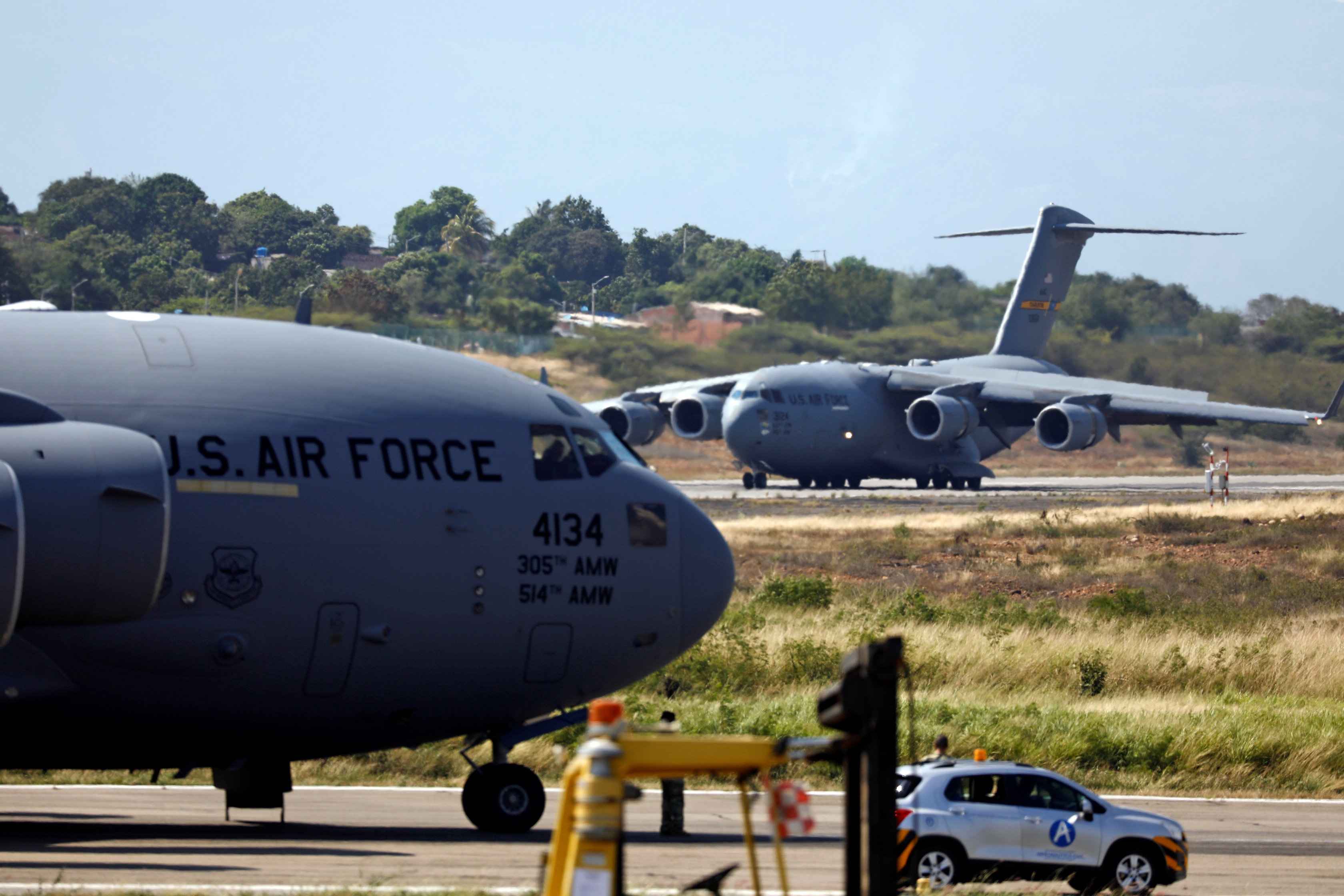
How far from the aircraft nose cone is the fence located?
39.7 metres

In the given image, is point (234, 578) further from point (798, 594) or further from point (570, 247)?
point (570, 247)

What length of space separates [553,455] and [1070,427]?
4083cm

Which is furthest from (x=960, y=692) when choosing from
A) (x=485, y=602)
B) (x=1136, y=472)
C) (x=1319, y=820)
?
(x=1136, y=472)

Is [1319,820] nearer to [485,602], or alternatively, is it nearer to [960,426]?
[485,602]

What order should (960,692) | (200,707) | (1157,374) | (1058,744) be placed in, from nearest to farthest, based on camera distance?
(200,707) < (1058,744) < (960,692) < (1157,374)

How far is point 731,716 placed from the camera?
18328 mm

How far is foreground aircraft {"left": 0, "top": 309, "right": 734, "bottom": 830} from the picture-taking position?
31.4 feet

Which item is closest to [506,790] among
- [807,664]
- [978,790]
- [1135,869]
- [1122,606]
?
[978,790]

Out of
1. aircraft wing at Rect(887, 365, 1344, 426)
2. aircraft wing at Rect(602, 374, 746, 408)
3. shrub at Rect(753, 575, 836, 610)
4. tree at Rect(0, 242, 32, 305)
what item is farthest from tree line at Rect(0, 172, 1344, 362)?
shrub at Rect(753, 575, 836, 610)

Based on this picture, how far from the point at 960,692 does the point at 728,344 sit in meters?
44.0

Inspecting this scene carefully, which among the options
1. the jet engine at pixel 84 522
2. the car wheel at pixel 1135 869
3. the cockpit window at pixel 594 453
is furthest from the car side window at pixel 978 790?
the jet engine at pixel 84 522

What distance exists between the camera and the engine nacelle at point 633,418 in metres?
53.0

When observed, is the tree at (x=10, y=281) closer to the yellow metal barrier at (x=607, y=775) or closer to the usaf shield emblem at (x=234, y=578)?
the usaf shield emblem at (x=234, y=578)

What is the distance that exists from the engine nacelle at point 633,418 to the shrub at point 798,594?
2443 centimetres
